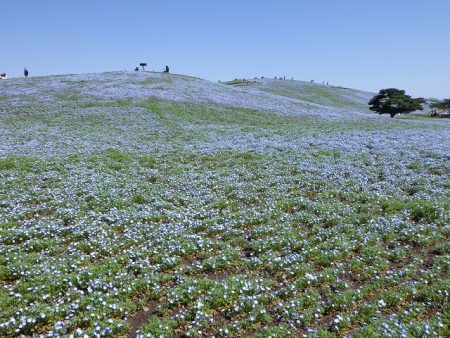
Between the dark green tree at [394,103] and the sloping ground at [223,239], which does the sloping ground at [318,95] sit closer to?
the dark green tree at [394,103]

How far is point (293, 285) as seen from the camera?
32.1ft

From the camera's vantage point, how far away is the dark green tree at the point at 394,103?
72125 millimetres

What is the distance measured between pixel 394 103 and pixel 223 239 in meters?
70.5

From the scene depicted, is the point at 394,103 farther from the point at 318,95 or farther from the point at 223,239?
the point at 223,239

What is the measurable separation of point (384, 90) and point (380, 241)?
75061 millimetres

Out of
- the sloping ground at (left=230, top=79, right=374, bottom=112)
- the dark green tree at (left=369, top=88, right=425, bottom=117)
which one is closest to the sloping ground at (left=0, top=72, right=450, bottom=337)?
the dark green tree at (left=369, top=88, right=425, bottom=117)

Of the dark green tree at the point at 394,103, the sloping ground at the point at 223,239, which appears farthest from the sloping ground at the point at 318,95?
the sloping ground at the point at 223,239

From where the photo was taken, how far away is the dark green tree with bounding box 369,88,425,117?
237 feet

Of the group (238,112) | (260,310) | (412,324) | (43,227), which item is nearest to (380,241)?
(412,324)

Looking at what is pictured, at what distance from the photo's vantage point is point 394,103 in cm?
7219

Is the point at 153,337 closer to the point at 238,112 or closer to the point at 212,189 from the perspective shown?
the point at 212,189

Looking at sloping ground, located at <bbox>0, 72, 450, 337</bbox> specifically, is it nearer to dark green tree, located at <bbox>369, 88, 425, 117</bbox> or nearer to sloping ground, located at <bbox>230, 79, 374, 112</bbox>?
dark green tree, located at <bbox>369, 88, 425, 117</bbox>

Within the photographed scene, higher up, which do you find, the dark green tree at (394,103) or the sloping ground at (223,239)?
the dark green tree at (394,103)

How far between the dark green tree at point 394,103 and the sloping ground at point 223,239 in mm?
46194
